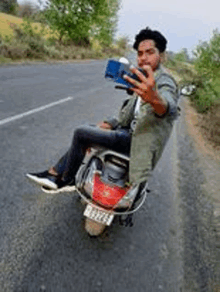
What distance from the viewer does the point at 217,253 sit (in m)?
3.35

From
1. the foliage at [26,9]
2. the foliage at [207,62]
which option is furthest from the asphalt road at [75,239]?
the foliage at [26,9]

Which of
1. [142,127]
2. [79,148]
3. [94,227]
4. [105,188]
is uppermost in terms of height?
[142,127]

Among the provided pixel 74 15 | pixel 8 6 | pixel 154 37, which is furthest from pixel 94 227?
pixel 8 6

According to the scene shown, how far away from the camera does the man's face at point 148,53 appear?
103 inches

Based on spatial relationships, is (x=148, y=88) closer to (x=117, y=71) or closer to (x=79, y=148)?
(x=117, y=71)

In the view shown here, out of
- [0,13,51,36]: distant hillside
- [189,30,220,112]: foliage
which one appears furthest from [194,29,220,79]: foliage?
[0,13,51,36]: distant hillside

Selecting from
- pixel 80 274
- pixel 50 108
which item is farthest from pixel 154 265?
pixel 50 108

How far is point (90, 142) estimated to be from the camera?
3025 mm

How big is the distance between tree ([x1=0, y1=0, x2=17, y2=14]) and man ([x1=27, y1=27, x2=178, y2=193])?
2658 inches

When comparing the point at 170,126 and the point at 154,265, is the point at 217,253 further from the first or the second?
the point at 170,126

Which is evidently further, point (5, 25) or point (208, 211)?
point (5, 25)

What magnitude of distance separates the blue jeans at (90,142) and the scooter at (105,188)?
0.08 meters

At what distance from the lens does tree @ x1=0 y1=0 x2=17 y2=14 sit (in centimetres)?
6147

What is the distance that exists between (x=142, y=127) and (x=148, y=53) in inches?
26.2
